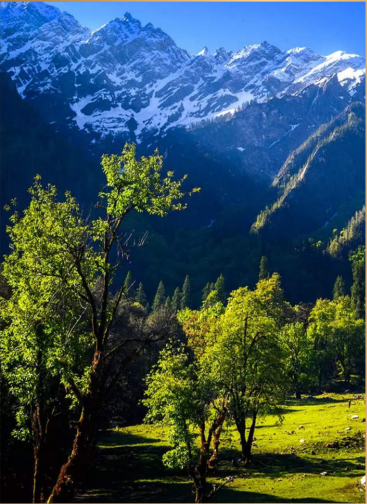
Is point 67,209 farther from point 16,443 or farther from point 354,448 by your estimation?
point 354,448

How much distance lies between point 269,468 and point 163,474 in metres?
9.81

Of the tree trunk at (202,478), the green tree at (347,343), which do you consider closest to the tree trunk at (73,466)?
the tree trunk at (202,478)

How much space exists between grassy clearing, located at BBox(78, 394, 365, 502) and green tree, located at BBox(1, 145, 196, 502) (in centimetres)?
1506

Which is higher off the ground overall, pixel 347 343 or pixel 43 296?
pixel 43 296

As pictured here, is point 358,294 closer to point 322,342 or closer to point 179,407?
point 322,342

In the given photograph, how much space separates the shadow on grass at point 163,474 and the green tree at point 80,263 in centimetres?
1634

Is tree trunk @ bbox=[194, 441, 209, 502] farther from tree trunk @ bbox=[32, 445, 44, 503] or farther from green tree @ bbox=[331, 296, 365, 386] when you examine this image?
green tree @ bbox=[331, 296, 365, 386]

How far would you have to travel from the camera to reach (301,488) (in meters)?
31.5

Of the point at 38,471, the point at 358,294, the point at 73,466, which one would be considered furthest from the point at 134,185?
the point at 358,294

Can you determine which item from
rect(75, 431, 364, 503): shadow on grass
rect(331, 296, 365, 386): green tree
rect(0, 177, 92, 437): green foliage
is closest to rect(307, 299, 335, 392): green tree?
rect(331, 296, 365, 386): green tree

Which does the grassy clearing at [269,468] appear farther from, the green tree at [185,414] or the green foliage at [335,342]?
the green foliage at [335,342]

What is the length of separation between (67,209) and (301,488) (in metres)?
26.5

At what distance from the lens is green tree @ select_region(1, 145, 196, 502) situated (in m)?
18.2

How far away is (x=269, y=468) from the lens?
1497 inches
